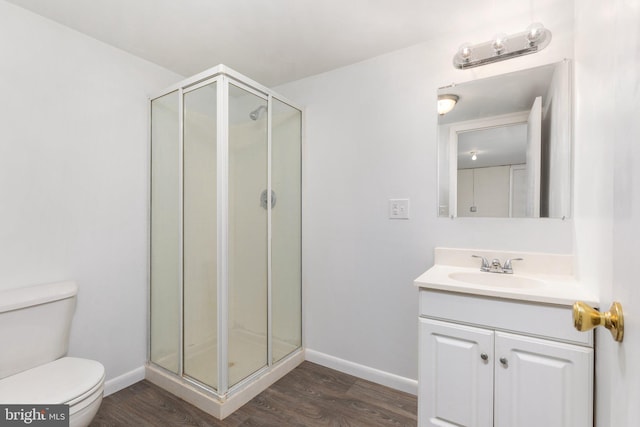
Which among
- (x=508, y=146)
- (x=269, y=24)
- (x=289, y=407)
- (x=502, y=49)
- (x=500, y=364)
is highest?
(x=269, y=24)

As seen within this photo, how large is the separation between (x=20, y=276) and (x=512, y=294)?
2420mm

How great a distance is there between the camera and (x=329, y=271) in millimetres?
2307

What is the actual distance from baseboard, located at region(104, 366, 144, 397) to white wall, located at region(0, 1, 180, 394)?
0.11 feet

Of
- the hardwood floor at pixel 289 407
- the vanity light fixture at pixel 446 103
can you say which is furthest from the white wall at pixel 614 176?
the hardwood floor at pixel 289 407

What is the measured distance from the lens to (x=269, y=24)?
174cm

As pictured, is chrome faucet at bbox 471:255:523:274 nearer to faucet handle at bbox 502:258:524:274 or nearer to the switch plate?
faucet handle at bbox 502:258:524:274

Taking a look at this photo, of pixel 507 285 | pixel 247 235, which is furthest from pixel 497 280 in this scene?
pixel 247 235

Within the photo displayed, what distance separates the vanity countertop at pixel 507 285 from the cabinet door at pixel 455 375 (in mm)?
187

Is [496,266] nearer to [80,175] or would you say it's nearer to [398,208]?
[398,208]

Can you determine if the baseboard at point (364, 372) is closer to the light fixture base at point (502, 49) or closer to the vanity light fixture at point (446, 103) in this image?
the vanity light fixture at point (446, 103)

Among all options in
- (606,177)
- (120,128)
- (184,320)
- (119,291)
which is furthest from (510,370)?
(120,128)

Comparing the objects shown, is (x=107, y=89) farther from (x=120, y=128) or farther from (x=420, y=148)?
(x=420, y=148)

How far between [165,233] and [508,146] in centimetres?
227

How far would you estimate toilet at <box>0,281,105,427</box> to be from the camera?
4.25 feet
